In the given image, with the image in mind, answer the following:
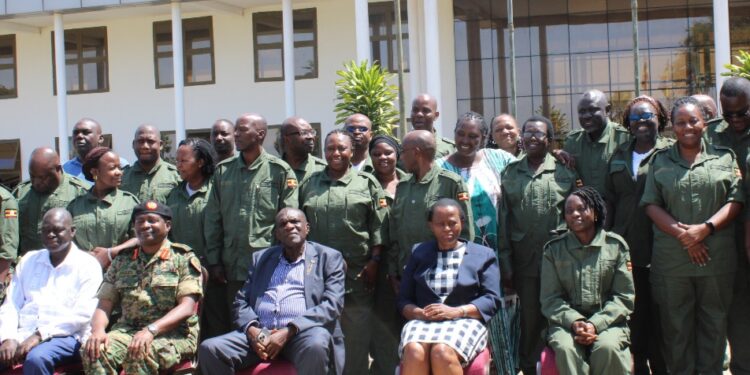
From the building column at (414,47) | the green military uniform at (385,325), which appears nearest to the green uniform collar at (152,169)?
the green military uniform at (385,325)

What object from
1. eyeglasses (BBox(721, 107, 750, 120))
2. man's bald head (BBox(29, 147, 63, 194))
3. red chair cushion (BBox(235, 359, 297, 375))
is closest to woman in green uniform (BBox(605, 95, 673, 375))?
eyeglasses (BBox(721, 107, 750, 120))

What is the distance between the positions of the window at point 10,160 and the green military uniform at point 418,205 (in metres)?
19.4

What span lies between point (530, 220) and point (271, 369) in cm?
212

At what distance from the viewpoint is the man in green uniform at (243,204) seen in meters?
5.80

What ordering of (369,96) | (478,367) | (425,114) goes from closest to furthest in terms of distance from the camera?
1. (478,367)
2. (425,114)
3. (369,96)

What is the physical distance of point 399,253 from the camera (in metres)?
5.72

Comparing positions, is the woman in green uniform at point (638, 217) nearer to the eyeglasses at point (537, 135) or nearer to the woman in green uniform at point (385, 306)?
the eyeglasses at point (537, 135)

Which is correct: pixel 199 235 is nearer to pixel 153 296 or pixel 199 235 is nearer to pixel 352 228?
pixel 153 296

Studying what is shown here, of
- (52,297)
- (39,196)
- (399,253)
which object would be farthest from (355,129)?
(52,297)

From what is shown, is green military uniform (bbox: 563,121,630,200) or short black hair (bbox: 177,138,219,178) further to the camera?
short black hair (bbox: 177,138,219,178)

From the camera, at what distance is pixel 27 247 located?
6.18m

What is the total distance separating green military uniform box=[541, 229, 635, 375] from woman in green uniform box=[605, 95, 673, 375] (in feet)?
1.97

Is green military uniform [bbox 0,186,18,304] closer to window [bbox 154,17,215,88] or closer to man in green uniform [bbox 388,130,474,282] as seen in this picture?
man in green uniform [bbox 388,130,474,282]

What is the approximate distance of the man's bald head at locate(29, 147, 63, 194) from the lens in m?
6.12
